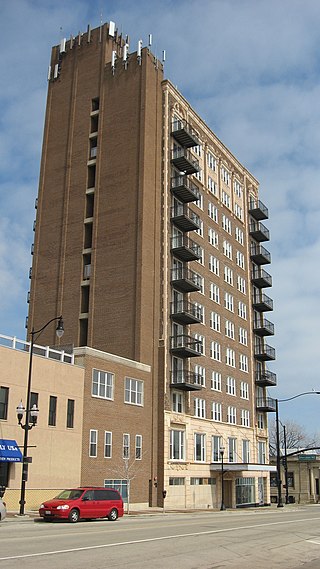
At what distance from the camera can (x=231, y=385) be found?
62.8 m

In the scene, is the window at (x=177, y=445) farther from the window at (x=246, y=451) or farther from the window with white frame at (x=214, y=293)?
the window with white frame at (x=214, y=293)

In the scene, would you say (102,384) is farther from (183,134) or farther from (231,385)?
(183,134)

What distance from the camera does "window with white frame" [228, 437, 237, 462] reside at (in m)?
60.2

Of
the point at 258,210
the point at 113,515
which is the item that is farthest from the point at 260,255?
the point at 113,515

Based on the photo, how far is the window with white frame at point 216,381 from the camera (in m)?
58.8

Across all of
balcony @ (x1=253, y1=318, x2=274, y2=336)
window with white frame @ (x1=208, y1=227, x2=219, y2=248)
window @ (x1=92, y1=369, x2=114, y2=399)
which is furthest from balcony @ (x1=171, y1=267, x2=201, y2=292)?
balcony @ (x1=253, y1=318, x2=274, y2=336)

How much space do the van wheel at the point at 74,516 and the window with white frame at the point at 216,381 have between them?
3143 centimetres

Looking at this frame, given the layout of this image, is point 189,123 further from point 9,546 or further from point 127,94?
point 9,546

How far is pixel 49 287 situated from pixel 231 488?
2528 centimetres

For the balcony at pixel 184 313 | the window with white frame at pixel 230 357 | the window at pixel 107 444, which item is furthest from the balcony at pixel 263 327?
the window at pixel 107 444

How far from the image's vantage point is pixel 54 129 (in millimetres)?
61188

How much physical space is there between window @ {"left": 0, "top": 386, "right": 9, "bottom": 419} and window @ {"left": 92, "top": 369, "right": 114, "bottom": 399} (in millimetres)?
7607

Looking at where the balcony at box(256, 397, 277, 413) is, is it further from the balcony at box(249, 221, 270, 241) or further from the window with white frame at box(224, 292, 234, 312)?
the balcony at box(249, 221, 270, 241)

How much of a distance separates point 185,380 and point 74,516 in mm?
25417
